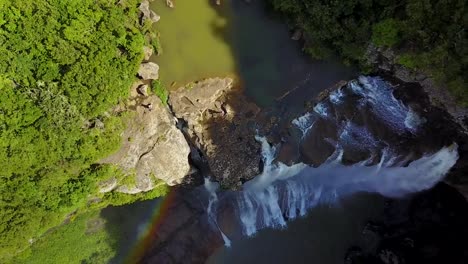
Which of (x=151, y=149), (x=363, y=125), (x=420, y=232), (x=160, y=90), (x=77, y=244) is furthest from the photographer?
(x=77, y=244)

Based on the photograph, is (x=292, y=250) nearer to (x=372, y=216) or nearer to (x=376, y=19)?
(x=372, y=216)

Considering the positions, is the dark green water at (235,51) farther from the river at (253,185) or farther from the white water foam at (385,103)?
the white water foam at (385,103)

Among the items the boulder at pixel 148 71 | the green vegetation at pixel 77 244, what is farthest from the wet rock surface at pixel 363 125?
the green vegetation at pixel 77 244

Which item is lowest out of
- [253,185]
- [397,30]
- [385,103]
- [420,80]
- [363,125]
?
[253,185]

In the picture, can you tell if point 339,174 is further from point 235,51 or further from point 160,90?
point 160,90

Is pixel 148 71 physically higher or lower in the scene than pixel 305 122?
lower

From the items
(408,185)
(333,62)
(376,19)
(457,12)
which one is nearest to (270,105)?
(333,62)

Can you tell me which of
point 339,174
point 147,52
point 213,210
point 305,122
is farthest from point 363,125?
point 147,52
